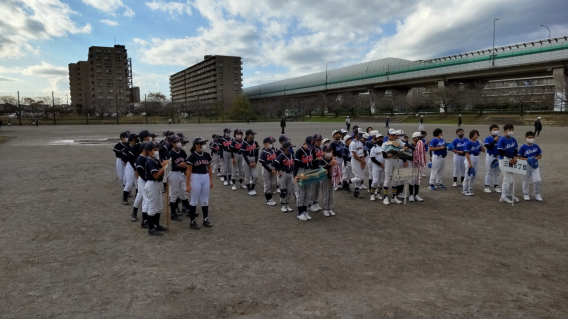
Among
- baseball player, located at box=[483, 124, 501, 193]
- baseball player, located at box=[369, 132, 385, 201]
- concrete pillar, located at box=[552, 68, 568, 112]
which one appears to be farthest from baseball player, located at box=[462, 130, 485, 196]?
concrete pillar, located at box=[552, 68, 568, 112]

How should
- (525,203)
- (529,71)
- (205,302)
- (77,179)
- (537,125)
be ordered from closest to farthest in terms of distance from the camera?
(205,302)
(525,203)
(77,179)
(537,125)
(529,71)

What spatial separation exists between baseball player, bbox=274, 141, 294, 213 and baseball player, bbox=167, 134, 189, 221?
2.33 metres

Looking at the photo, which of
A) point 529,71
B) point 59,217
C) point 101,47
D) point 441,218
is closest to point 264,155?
point 441,218

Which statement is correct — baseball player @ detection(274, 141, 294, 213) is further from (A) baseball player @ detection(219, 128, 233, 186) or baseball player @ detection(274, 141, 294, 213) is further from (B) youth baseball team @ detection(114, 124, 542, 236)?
(A) baseball player @ detection(219, 128, 233, 186)

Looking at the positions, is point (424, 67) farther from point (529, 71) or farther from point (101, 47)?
point (101, 47)

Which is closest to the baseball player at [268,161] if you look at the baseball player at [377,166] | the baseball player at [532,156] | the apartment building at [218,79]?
the baseball player at [377,166]

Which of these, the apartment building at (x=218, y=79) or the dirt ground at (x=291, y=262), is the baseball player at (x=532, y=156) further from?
the apartment building at (x=218, y=79)

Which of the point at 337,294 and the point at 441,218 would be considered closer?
the point at 337,294

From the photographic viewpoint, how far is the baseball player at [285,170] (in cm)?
831

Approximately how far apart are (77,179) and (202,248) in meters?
9.11

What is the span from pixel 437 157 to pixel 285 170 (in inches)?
216

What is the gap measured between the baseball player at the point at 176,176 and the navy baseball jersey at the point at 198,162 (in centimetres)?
55

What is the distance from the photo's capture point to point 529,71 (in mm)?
57719

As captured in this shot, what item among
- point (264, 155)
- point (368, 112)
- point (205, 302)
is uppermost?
point (368, 112)
